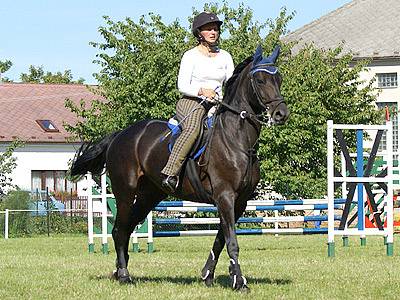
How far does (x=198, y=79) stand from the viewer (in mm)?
11367

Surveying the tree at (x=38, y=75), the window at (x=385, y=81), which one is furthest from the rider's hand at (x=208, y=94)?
the tree at (x=38, y=75)

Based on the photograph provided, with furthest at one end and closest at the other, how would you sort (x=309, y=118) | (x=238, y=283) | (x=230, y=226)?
(x=309, y=118)
(x=230, y=226)
(x=238, y=283)

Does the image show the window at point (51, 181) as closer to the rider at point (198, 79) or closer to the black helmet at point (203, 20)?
the rider at point (198, 79)

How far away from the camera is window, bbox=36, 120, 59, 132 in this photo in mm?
63891

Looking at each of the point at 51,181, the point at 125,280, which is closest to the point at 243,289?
the point at 125,280

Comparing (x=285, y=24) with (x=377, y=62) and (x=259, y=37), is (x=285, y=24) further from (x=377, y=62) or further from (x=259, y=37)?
(x=377, y=62)

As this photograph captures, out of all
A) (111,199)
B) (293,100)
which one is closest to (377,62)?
(293,100)

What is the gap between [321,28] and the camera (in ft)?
240

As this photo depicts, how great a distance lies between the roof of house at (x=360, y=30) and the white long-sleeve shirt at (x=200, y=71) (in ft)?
189

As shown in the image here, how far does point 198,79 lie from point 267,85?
937mm

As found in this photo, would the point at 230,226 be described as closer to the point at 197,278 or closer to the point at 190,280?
the point at 190,280

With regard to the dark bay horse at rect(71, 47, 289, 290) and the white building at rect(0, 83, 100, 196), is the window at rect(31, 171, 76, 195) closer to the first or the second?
the white building at rect(0, 83, 100, 196)

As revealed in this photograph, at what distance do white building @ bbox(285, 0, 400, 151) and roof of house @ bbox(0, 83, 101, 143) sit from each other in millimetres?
16306

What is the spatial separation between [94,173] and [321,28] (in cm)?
6124
